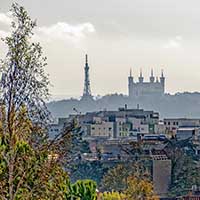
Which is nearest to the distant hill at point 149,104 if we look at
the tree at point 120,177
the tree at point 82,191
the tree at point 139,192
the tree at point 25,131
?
the tree at point 120,177

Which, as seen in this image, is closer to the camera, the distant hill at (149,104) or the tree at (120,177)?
the tree at (120,177)

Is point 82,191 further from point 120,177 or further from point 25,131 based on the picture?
point 120,177

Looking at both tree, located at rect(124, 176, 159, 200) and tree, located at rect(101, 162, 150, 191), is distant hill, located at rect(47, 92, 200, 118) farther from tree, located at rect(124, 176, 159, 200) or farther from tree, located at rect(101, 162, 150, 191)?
tree, located at rect(124, 176, 159, 200)

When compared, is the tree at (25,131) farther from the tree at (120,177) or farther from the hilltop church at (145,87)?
the hilltop church at (145,87)

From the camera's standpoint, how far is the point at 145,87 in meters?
143

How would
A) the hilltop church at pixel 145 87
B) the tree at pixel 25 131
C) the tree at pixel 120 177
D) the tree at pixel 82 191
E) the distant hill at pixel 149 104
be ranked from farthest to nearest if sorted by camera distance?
the hilltop church at pixel 145 87
the distant hill at pixel 149 104
the tree at pixel 120 177
the tree at pixel 82 191
the tree at pixel 25 131

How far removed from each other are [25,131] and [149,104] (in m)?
129

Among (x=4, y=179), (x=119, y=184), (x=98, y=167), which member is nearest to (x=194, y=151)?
(x=98, y=167)

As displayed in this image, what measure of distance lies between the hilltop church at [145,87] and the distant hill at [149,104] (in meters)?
1.38

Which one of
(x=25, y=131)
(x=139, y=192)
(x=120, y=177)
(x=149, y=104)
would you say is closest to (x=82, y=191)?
(x=25, y=131)

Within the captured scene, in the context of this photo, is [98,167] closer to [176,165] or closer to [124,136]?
[176,165]

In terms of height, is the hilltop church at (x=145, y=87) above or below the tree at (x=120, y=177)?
above

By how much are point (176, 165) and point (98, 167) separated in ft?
18.7

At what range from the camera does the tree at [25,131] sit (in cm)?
730
